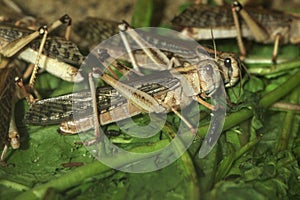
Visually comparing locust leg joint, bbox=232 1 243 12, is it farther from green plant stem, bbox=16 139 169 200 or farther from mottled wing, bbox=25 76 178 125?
green plant stem, bbox=16 139 169 200

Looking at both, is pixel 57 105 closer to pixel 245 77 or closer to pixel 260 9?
pixel 245 77

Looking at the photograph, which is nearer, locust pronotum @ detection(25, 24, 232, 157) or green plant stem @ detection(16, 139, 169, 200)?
green plant stem @ detection(16, 139, 169, 200)

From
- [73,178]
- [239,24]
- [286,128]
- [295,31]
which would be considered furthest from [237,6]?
[73,178]

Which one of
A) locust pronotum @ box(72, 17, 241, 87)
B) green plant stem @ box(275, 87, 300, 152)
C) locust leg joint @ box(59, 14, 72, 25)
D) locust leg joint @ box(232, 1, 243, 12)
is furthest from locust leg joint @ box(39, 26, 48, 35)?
green plant stem @ box(275, 87, 300, 152)

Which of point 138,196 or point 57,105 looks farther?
point 57,105

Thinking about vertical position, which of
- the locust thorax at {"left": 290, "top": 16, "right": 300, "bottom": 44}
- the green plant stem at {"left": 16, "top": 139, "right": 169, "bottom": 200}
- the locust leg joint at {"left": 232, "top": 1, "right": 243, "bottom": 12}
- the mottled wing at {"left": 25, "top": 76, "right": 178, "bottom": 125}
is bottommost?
the green plant stem at {"left": 16, "top": 139, "right": 169, "bottom": 200}

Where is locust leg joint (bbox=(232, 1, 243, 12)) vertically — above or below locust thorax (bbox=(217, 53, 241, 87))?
above

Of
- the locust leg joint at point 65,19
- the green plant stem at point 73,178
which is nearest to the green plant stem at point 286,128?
the green plant stem at point 73,178

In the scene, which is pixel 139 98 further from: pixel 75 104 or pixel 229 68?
pixel 229 68

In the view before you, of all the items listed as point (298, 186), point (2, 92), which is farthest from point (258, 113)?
point (2, 92)
